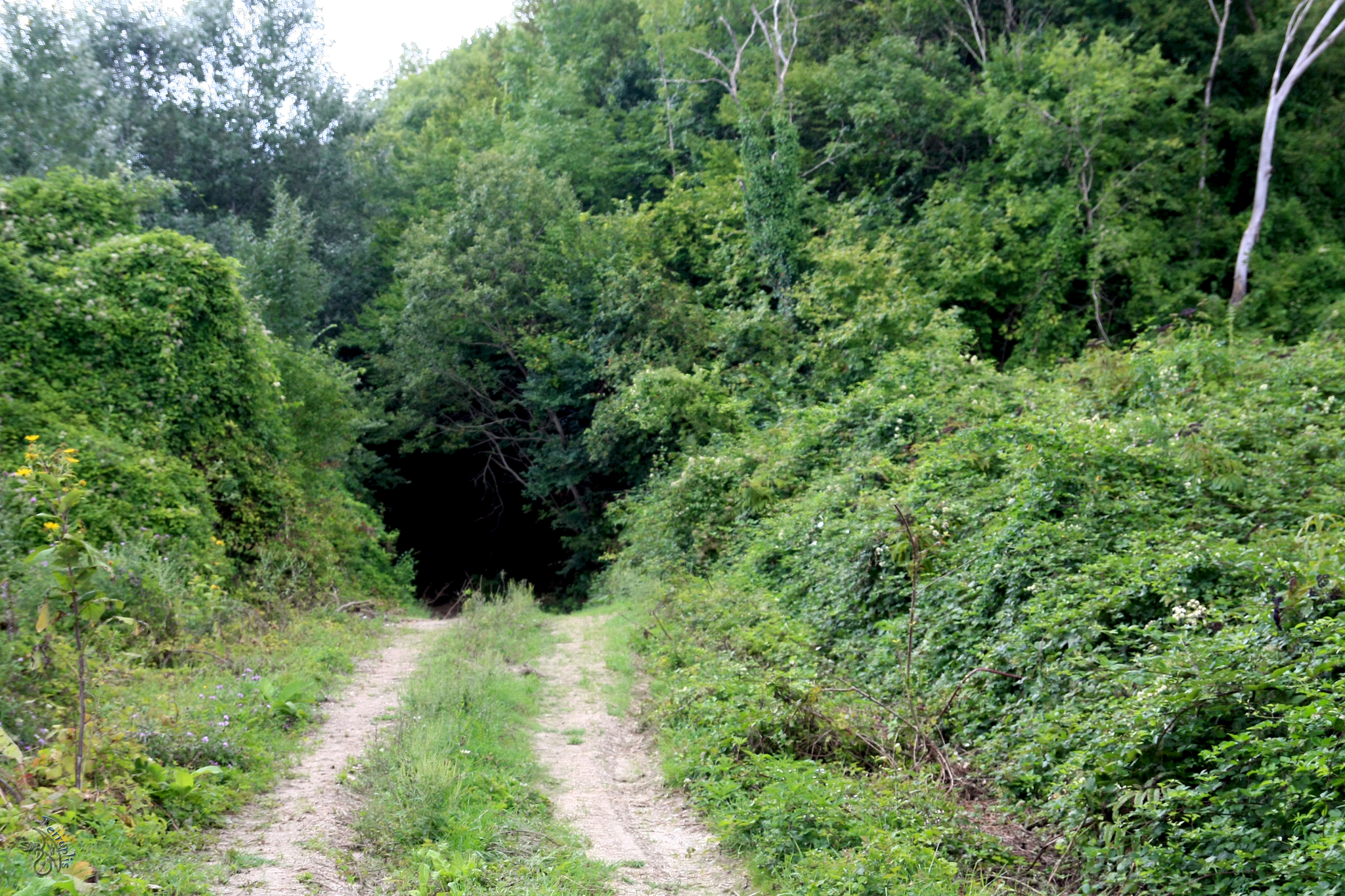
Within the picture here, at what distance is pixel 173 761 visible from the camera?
5898 millimetres

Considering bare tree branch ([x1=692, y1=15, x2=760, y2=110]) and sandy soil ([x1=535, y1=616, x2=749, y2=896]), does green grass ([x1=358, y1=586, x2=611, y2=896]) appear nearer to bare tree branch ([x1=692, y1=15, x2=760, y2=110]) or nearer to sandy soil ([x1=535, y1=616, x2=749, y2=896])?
sandy soil ([x1=535, y1=616, x2=749, y2=896])

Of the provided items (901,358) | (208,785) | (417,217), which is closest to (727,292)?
(901,358)

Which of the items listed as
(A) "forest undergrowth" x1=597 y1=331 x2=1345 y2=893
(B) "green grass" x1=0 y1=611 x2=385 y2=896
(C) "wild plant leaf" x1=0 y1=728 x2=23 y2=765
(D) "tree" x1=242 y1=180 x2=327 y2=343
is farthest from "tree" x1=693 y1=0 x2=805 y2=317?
(C) "wild plant leaf" x1=0 y1=728 x2=23 y2=765

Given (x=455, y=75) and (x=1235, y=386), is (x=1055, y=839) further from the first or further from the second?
(x=455, y=75)

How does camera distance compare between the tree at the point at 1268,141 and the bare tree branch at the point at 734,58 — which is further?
the bare tree branch at the point at 734,58

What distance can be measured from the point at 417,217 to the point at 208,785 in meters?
24.4

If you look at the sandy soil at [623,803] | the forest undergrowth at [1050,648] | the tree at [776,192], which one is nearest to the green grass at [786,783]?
the forest undergrowth at [1050,648]

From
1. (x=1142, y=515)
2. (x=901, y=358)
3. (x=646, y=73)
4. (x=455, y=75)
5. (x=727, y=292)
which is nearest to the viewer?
(x=1142, y=515)

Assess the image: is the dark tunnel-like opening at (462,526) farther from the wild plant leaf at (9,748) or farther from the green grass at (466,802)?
the wild plant leaf at (9,748)

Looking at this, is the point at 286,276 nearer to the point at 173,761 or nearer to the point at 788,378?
the point at 788,378

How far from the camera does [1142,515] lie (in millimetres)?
7586

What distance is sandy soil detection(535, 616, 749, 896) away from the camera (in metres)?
5.27

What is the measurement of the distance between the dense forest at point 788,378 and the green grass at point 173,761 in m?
0.59

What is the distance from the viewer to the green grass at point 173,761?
4.47 meters
